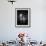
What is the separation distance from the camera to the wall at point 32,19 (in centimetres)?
554

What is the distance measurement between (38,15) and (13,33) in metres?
1.25

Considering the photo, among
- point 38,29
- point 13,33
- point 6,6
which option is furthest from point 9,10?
point 38,29

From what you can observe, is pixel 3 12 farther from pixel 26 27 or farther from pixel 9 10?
pixel 26 27

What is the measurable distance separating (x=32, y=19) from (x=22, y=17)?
417mm

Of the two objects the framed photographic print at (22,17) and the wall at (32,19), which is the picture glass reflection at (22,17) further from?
the wall at (32,19)

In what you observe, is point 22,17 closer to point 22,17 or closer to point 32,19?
point 22,17

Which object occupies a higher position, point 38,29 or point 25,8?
point 25,8

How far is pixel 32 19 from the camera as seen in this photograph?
556 cm

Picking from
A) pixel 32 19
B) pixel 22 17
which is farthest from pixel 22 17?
pixel 32 19

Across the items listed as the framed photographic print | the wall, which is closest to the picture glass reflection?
the framed photographic print

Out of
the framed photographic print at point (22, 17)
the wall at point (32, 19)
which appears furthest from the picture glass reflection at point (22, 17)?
the wall at point (32, 19)

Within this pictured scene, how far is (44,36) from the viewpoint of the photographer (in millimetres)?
5570

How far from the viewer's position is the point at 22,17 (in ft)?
18.4

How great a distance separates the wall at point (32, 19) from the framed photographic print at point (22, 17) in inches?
4.8
